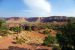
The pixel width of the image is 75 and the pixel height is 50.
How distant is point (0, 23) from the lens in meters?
46.6

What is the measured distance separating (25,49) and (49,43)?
6.34 metres

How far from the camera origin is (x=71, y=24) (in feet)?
70.2

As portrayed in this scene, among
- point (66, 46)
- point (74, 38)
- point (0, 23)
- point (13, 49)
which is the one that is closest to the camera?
point (74, 38)

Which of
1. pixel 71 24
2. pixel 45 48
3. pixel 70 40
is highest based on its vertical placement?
pixel 71 24

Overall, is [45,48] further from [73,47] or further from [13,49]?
[73,47]

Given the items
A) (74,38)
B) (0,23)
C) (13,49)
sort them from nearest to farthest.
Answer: (74,38) → (13,49) → (0,23)

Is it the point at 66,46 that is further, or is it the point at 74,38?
the point at 66,46

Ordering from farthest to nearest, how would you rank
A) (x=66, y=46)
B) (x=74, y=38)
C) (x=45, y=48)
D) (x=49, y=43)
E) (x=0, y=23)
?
(x=0, y=23), (x=49, y=43), (x=45, y=48), (x=66, y=46), (x=74, y=38)

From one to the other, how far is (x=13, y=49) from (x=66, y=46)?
7.53 meters

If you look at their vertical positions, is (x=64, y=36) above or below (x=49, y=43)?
above

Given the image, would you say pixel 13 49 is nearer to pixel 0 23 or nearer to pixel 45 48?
pixel 45 48

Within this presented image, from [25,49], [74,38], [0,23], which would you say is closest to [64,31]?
[74,38]

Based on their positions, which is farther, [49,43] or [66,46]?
[49,43]

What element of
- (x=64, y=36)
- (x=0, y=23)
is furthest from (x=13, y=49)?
(x=0, y=23)
